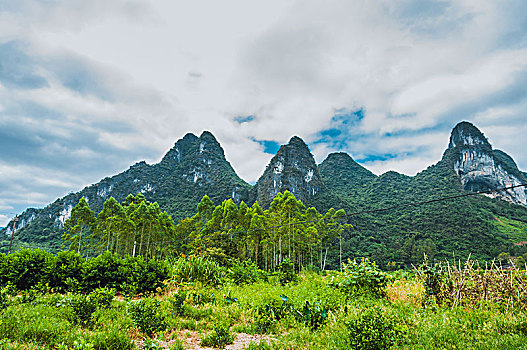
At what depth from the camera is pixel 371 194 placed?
270 feet

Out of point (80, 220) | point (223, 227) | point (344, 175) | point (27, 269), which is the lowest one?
point (27, 269)

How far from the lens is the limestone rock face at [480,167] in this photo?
3177 inches

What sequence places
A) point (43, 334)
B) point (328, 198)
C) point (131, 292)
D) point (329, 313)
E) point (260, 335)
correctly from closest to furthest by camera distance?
point (43, 334), point (260, 335), point (329, 313), point (131, 292), point (328, 198)

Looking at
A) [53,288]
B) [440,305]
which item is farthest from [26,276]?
[440,305]

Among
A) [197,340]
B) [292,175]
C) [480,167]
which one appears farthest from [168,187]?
[197,340]

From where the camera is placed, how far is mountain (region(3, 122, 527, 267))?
4547cm

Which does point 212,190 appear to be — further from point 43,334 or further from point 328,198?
→ point 43,334

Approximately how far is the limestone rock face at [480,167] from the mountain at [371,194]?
1.01 feet

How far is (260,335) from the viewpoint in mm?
4254

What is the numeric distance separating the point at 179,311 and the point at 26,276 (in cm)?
408

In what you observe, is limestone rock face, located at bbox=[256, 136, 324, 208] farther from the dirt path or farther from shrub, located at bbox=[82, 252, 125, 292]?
the dirt path

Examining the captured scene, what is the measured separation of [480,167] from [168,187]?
345 feet

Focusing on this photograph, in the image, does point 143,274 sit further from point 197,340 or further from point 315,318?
point 315,318

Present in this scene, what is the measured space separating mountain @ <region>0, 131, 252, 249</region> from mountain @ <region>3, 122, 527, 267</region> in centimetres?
39
